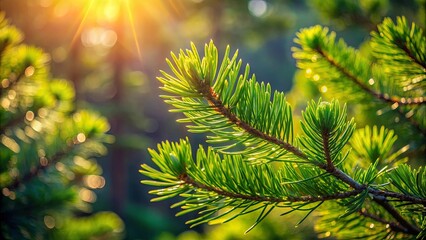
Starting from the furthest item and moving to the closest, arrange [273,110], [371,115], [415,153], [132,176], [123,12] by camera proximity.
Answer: [132,176], [123,12], [371,115], [415,153], [273,110]

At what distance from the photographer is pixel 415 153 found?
1.72 meters

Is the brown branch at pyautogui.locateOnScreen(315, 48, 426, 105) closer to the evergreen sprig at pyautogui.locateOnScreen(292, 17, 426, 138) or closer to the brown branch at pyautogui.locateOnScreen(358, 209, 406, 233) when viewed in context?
the evergreen sprig at pyautogui.locateOnScreen(292, 17, 426, 138)

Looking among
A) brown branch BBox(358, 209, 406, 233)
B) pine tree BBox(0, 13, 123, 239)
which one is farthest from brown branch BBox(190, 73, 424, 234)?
pine tree BBox(0, 13, 123, 239)

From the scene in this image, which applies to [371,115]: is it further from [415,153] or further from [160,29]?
[160,29]

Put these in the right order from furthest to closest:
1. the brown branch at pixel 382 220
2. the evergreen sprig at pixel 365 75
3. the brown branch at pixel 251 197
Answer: the evergreen sprig at pixel 365 75, the brown branch at pixel 382 220, the brown branch at pixel 251 197

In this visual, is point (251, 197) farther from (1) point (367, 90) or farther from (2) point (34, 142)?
(2) point (34, 142)

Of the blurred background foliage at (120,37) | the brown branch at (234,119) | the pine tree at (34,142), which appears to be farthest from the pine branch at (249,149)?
the blurred background foliage at (120,37)

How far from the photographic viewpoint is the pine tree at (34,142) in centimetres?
193

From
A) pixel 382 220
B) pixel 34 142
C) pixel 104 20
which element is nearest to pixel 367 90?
pixel 382 220

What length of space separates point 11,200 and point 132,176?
71.7 feet

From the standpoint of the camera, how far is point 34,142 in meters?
2.09

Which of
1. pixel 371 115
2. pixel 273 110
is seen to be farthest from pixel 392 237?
pixel 371 115

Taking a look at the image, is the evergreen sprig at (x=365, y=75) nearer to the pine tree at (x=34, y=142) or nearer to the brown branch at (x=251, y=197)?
the brown branch at (x=251, y=197)

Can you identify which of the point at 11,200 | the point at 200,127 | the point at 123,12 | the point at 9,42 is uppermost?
the point at 123,12
